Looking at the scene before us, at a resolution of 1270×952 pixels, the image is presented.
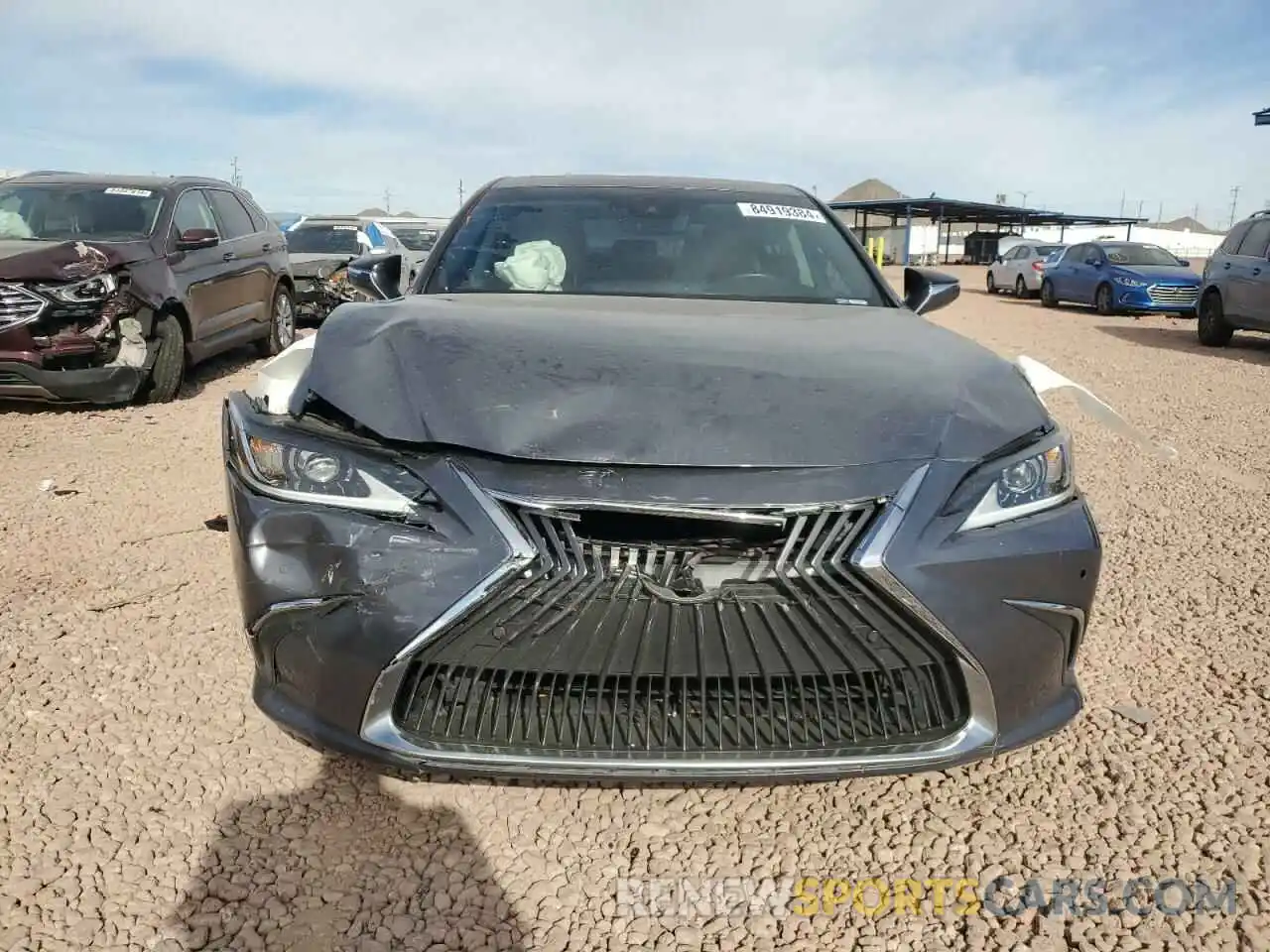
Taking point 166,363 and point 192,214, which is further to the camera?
point 192,214

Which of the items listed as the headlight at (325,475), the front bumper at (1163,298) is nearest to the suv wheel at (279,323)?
the headlight at (325,475)

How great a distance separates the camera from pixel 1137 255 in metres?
18.7

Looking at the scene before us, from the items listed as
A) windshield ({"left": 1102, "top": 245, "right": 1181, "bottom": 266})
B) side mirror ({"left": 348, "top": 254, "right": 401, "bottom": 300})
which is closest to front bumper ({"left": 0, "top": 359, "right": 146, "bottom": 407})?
side mirror ({"left": 348, "top": 254, "right": 401, "bottom": 300})

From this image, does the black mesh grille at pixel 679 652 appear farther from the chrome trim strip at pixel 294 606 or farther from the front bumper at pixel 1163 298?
the front bumper at pixel 1163 298

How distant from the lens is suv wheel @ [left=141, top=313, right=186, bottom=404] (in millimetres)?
7242

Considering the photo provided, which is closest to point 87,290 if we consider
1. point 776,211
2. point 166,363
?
point 166,363

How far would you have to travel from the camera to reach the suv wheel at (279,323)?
970cm

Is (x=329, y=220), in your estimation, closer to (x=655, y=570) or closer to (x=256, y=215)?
(x=256, y=215)

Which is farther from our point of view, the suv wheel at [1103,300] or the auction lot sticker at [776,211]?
the suv wheel at [1103,300]

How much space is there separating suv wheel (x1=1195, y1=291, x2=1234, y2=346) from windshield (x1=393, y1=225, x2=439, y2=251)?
1156cm

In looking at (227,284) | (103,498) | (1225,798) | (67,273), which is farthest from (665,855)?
(227,284)

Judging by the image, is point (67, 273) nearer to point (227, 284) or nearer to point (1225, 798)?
point (227, 284)

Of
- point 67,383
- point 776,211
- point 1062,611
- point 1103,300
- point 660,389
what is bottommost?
point 1103,300

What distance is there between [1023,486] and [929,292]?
63.6 inches
